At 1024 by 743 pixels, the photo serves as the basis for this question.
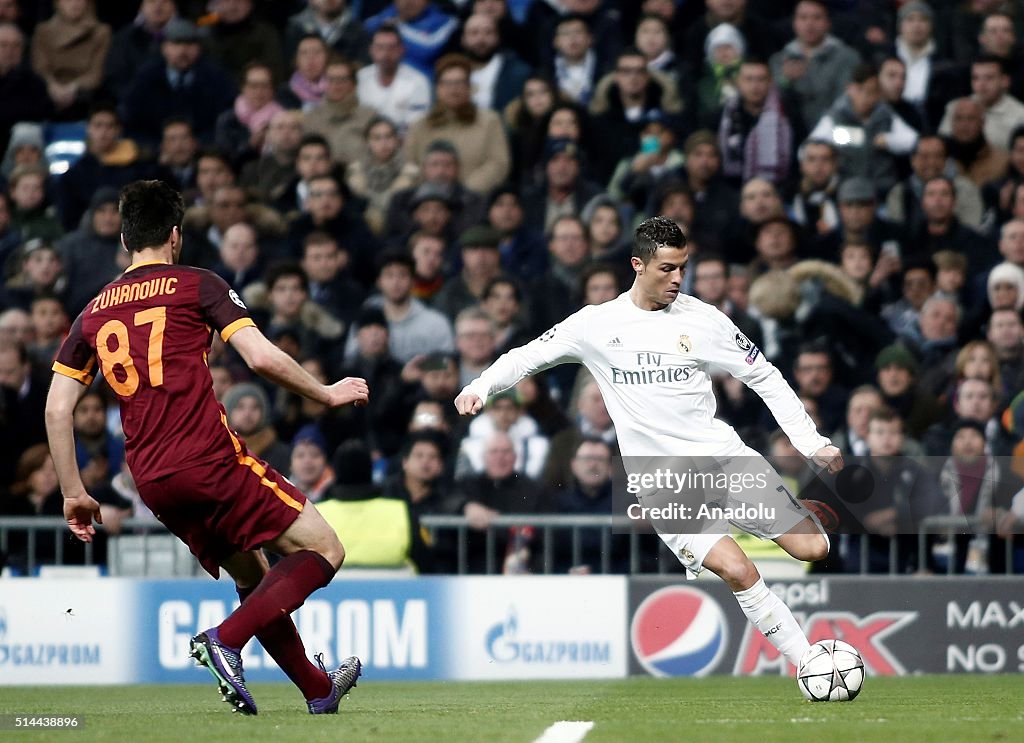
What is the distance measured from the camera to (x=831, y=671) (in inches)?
326

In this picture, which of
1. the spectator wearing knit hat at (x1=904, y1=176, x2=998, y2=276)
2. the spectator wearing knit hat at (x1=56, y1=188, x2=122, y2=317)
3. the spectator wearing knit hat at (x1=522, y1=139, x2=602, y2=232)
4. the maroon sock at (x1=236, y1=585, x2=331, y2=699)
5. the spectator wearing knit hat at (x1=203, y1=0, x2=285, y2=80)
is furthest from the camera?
the spectator wearing knit hat at (x1=203, y1=0, x2=285, y2=80)

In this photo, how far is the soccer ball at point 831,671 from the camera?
827 centimetres

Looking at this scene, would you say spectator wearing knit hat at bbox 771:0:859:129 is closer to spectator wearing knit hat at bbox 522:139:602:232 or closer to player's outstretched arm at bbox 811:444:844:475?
spectator wearing knit hat at bbox 522:139:602:232

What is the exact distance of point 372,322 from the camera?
13.9 meters

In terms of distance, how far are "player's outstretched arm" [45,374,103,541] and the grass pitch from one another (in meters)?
0.95

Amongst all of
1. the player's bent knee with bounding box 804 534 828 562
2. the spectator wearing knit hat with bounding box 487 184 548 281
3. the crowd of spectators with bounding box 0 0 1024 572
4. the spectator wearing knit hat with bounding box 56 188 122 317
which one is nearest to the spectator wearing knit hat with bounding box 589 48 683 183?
the crowd of spectators with bounding box 0 0 1024 572

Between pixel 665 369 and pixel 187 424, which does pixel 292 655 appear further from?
pixel 665 369

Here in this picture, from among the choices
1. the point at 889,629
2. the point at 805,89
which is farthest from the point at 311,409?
the point at 805,89

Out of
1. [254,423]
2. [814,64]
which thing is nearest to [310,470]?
[254,423]

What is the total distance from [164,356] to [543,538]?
17.9ft

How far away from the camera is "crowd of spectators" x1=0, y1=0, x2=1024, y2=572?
12.7m

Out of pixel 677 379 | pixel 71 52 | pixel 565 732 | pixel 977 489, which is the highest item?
pixel 71 52

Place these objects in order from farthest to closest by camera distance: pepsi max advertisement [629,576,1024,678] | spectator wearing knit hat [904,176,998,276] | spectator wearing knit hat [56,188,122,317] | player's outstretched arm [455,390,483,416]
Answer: spectator wearing knit hat [56,188,122,317] < spectator wearing knit hat [904,176,998,276] < pepsi max advertisement [629,576,1024,678] < player's outstretched arm [455,390,483,416]

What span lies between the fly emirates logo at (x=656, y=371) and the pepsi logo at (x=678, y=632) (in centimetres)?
378
